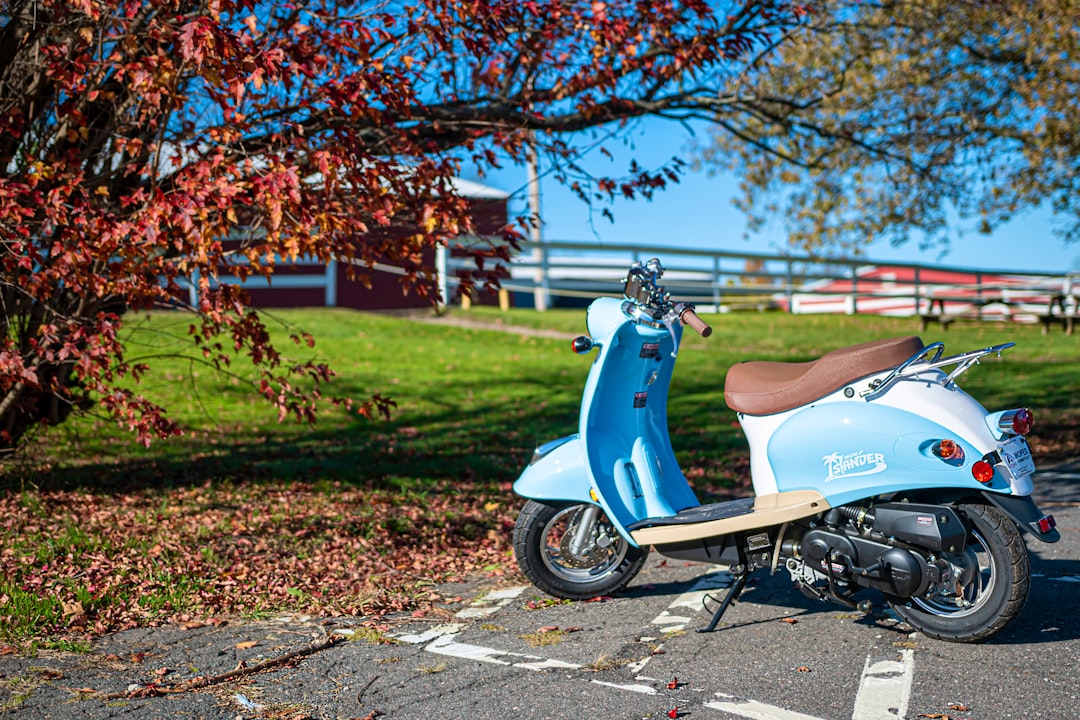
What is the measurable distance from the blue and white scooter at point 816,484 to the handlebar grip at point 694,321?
0.5 inches

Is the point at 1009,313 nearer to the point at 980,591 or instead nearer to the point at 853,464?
the point at 980,591

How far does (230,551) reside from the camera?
584 centimetres

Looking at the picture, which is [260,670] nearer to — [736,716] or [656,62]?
[736,716]

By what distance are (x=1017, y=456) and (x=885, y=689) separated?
3.42 ft

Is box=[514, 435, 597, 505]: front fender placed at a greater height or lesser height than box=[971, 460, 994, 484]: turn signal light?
lesser

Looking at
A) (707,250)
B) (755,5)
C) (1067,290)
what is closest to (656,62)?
(755,5)

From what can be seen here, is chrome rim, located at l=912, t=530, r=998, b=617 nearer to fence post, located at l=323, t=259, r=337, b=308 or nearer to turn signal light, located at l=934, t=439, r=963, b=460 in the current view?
turn signal light, located at l=934, t=439, r=963, b=460

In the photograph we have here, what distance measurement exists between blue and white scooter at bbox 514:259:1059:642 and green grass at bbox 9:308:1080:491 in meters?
3.03

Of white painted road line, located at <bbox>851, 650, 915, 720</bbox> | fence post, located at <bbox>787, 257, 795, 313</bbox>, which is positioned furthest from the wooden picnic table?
white painted road line, located at <bbox>851, 650, 915, 720</bbox>

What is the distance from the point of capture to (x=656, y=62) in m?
8.37

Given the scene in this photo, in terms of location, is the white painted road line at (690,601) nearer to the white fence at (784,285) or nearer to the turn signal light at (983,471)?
the turn signal light at (983,471)

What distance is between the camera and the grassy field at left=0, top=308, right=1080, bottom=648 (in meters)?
5.19

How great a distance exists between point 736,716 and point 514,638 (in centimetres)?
121

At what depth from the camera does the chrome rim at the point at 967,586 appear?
160 inches
